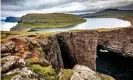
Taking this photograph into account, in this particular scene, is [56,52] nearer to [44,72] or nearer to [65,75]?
[65,75]

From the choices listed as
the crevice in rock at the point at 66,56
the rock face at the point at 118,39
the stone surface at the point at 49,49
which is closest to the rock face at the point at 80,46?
the crevice in rock at the point at 66,56

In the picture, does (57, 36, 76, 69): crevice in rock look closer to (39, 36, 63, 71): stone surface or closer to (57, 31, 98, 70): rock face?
(57, 31, 98, 70): rock face

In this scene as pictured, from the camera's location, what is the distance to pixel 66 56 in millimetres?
56781

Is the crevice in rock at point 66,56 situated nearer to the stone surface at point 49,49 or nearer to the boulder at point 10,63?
the stone surface at point 49,49

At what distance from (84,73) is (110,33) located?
100ft

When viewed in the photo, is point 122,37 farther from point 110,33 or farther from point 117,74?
point 117,74

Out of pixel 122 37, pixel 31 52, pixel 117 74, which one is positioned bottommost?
pixel 117 74

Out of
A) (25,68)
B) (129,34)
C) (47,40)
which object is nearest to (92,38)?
(129,34)

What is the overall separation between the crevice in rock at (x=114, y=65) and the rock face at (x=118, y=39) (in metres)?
2.57

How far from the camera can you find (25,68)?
94.5ft

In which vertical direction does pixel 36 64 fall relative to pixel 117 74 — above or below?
above

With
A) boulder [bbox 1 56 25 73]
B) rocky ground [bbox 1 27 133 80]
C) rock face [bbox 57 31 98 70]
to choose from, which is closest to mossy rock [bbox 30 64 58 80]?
rocky ground [bbox 1 27 133 80]

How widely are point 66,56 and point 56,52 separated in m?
8.48

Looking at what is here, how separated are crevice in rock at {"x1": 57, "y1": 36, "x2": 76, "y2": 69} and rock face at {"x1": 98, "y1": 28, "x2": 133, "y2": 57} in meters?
11.2
